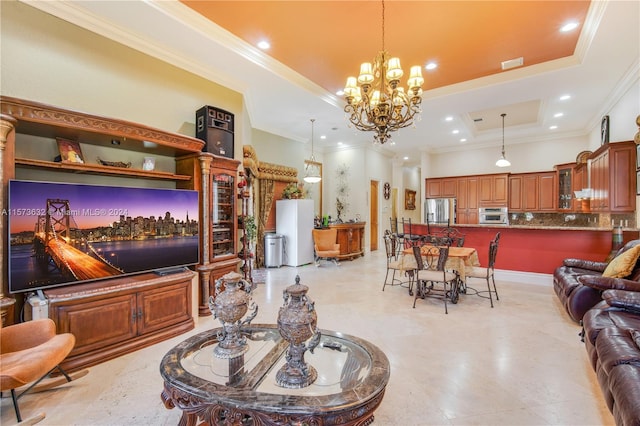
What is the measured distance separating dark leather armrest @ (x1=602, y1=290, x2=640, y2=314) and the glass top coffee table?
2.16 meters

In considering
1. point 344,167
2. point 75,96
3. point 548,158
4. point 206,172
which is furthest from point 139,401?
point 548,158

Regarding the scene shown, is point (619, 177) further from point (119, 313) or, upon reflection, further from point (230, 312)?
point (119, 313)

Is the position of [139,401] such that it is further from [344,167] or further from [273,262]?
[344,167]

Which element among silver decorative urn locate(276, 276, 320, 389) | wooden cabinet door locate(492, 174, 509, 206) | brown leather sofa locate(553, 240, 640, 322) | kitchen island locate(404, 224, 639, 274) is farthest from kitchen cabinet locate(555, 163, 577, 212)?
silver decorative urn locate(276, 276, 320, 389)

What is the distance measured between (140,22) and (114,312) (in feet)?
9.78

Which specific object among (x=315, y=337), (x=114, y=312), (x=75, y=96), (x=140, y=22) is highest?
(x=140, y=22)

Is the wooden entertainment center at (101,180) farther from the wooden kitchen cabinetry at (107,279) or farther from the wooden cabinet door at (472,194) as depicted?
the wooden cabinet door at (472,194)

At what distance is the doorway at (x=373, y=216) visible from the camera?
9.27 metres

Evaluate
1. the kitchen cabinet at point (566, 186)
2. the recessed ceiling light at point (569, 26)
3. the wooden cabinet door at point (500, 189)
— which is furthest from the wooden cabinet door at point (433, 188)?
the recessed ceiling light at point (569, 26)

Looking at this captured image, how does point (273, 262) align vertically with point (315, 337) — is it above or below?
below

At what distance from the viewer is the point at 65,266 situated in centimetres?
265

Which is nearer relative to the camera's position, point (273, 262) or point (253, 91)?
point (253, 91)

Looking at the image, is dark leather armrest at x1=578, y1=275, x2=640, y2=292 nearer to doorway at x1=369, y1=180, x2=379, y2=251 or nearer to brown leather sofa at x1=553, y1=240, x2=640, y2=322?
brown leather sofa at x1=553, y1=240, x2=640, y2=322

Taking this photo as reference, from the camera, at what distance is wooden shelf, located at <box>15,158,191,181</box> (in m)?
2.56
